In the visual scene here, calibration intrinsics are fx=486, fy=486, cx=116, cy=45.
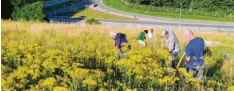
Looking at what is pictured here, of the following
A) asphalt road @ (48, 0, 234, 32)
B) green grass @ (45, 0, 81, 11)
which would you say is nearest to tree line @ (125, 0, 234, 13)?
asphalt road @ (48, 0, 234, 32)

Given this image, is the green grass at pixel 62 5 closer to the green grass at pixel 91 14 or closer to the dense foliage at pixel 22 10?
the green grass at pixel 91 14

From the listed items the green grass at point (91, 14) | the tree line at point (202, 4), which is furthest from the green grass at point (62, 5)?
the tree line at point (202, 4)

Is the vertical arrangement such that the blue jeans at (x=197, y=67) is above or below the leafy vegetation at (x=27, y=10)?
above

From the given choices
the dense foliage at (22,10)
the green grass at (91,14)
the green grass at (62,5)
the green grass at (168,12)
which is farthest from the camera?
the green grass at (62,5)

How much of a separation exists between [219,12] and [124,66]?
6009 centimetres

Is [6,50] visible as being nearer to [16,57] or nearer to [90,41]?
[16,57]

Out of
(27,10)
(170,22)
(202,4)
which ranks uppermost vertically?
(27,10)

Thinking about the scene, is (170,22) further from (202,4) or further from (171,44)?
(171,44)

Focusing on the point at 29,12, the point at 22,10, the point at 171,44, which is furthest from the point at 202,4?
the point at 171,44

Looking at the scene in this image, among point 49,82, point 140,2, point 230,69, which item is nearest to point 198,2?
point 140,2

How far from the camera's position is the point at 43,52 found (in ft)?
31.7

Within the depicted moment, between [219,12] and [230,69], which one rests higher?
[230,69]

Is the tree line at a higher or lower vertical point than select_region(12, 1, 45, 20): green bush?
lower

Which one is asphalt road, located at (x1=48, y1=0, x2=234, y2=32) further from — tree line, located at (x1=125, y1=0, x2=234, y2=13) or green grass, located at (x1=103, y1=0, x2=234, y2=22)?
tree line, located at (x1=125, y1=0, x2=234, y2=13)
